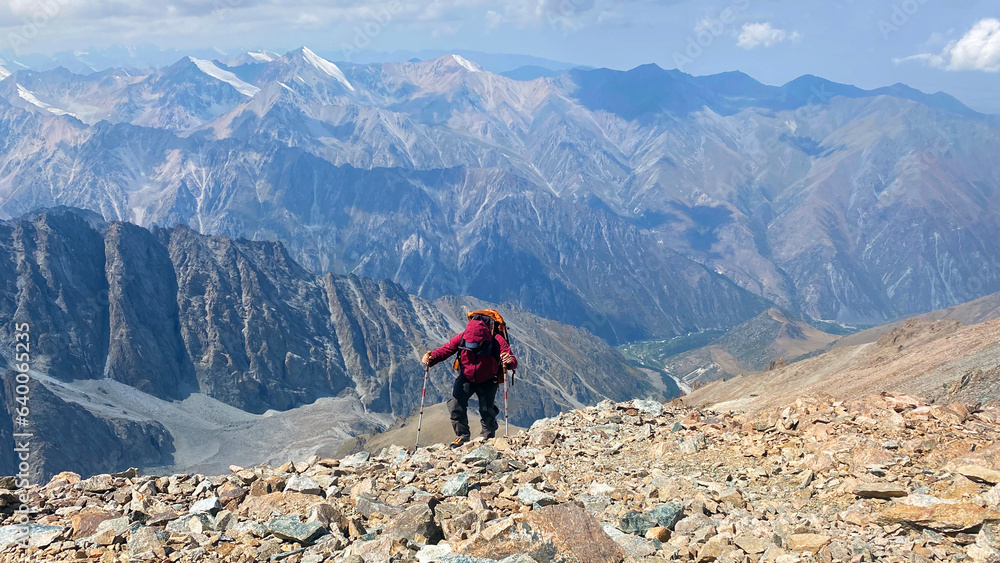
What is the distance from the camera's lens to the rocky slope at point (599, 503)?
11.2 meters

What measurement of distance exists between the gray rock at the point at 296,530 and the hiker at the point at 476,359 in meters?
8.45

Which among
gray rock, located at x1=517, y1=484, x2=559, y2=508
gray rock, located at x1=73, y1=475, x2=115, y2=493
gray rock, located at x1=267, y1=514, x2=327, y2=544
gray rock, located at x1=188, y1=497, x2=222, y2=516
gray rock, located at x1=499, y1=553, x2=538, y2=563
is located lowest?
gray rock, located at x1=499, y1=553, x2=538, y2=563

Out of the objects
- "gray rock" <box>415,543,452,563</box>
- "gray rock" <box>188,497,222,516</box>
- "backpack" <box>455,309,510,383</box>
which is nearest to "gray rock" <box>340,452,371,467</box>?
"backpack" <box>455,309,510,383</box>

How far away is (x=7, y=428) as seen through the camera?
164 meters

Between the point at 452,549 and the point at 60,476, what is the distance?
1088cm

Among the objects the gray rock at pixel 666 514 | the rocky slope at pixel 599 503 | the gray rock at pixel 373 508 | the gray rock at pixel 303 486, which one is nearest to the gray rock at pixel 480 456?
the rocky slope at pixel 599 503

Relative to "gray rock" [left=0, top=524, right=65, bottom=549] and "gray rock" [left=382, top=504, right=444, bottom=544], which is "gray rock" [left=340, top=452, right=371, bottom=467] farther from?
"gray rock" [left=0, top=524, right=65, bottom=549]

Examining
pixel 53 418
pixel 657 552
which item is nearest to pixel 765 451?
pixel 657 552

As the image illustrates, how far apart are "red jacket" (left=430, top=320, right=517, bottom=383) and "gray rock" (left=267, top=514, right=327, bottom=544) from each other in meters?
8.57

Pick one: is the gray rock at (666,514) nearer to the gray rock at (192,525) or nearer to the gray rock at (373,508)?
the gray rock at (373,508)

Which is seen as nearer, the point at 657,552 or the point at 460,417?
the point at 657,552

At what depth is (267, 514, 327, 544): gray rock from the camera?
466 inches

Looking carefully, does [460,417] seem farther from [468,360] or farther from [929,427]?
[929,427]


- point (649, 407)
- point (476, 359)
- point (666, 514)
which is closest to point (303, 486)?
point (666, 514)
